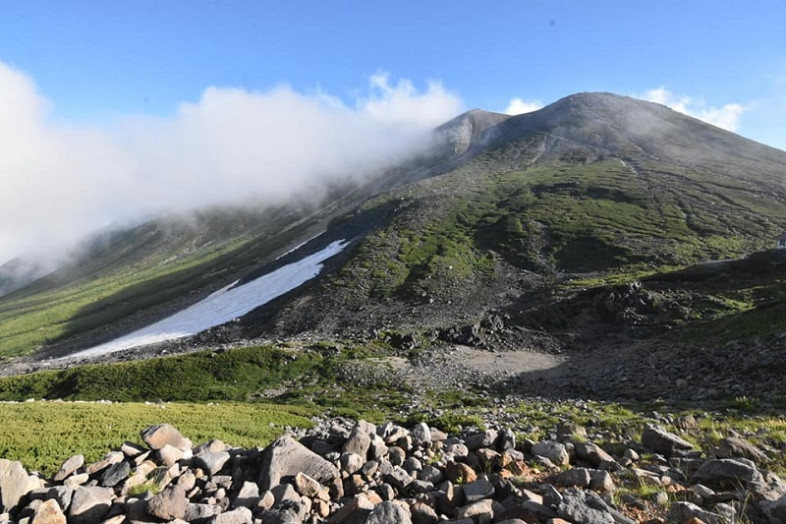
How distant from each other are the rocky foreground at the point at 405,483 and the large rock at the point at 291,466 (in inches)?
1.3

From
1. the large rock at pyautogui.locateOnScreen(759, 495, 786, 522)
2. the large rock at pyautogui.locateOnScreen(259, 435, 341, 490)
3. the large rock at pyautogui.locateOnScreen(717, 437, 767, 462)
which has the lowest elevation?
the large rock at pyautogui.locateOnScreen(717, 437, 767, 462)

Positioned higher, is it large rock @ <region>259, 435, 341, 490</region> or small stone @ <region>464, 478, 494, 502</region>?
large rock @ <region>259, 435, 341, 490</region>

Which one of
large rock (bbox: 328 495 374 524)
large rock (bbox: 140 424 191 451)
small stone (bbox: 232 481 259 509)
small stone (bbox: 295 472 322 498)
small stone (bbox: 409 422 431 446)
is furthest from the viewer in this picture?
small stone (bbox: 409 422 431 446)

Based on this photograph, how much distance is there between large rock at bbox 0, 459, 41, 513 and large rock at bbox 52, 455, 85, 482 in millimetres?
752

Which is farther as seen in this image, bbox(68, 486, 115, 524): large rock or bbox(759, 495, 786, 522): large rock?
bbox(68, 486, 115, 524): large rock

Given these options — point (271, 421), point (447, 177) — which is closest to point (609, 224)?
point (447, 177)

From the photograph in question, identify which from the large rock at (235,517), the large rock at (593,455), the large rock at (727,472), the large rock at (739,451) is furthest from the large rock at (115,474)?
the large rock at (739,451)

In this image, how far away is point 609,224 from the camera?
106125mm

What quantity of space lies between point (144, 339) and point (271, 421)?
6361cm

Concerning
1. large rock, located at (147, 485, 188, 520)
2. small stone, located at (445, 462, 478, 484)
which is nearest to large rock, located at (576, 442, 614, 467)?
small stone, located at (445, 462, 478, 484)

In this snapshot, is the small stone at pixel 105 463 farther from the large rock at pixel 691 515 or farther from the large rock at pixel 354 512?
the large rock at pixel 691 515

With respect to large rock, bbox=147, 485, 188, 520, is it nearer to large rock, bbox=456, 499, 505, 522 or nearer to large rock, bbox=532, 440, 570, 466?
large rock, bbox=456, 499, 505, 522

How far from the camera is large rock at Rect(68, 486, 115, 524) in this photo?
9469 millimetres

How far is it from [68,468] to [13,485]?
152 centimetres
